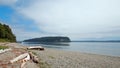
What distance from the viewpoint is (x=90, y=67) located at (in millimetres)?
14672

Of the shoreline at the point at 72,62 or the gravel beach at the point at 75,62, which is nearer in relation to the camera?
the shoreline at the point at 72,62

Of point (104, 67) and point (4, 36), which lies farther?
point (4, 36)

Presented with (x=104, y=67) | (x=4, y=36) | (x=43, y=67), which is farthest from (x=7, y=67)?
(x=4, y=36)

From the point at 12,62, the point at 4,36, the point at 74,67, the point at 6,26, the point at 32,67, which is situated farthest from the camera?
the point at 6,26

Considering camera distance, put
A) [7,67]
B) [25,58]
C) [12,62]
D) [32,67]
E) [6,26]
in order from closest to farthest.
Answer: [7,67] → [32,67] → [12,62] → [25,58] → [6,26]

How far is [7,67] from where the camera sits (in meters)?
11.3

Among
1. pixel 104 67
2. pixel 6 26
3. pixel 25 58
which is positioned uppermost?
pixel 6 26

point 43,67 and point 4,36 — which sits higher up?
point 4,36

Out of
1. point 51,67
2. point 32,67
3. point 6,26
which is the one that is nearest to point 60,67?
point 51,67

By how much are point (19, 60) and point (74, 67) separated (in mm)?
4640

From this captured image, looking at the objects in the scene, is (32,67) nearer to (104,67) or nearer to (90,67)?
(90,67)

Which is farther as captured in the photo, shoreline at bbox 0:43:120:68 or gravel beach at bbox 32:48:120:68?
gravel beach at bbox 32:48:120:68

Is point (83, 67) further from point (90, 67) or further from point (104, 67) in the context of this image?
point (104, 67)

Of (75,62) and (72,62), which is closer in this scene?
(72,62)
